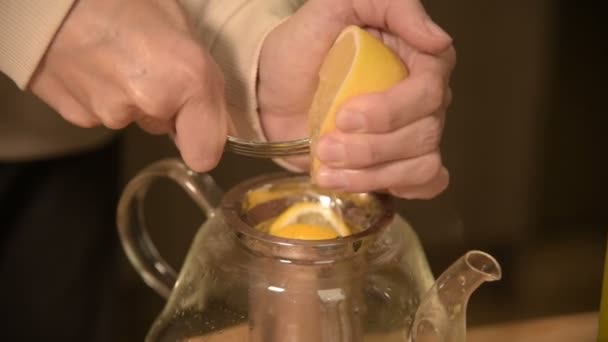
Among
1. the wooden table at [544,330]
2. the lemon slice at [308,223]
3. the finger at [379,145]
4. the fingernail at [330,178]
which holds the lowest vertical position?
the wooden table at [544,330]

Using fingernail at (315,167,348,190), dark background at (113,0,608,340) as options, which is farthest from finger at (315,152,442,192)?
dark background at (113,0,608,340)

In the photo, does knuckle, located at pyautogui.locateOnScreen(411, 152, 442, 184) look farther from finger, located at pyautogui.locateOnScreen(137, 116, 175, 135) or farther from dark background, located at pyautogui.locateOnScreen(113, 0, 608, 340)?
dark background, located at pyautogui.locateOnScreen(113, 0, 608, 340)

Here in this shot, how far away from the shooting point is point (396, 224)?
599mm

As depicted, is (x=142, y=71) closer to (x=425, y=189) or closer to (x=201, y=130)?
(x=201, y=130)

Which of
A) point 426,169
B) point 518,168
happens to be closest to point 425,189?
point 426,169

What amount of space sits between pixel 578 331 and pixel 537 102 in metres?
1.01

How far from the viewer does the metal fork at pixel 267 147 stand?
583mm

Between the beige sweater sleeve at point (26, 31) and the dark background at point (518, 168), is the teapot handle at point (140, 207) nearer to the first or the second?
the beige sweater sleeve at point (26, 31)

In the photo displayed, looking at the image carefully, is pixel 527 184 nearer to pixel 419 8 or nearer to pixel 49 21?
pixel 419 8

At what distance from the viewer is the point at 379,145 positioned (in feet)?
1.73

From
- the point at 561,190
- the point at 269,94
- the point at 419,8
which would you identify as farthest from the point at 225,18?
the point at 561,190

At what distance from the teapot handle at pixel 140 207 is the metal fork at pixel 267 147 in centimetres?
4

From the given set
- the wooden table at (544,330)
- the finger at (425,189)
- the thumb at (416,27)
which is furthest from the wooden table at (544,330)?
the thumb at (416,27)

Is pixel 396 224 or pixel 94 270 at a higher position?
pixel 396 224
